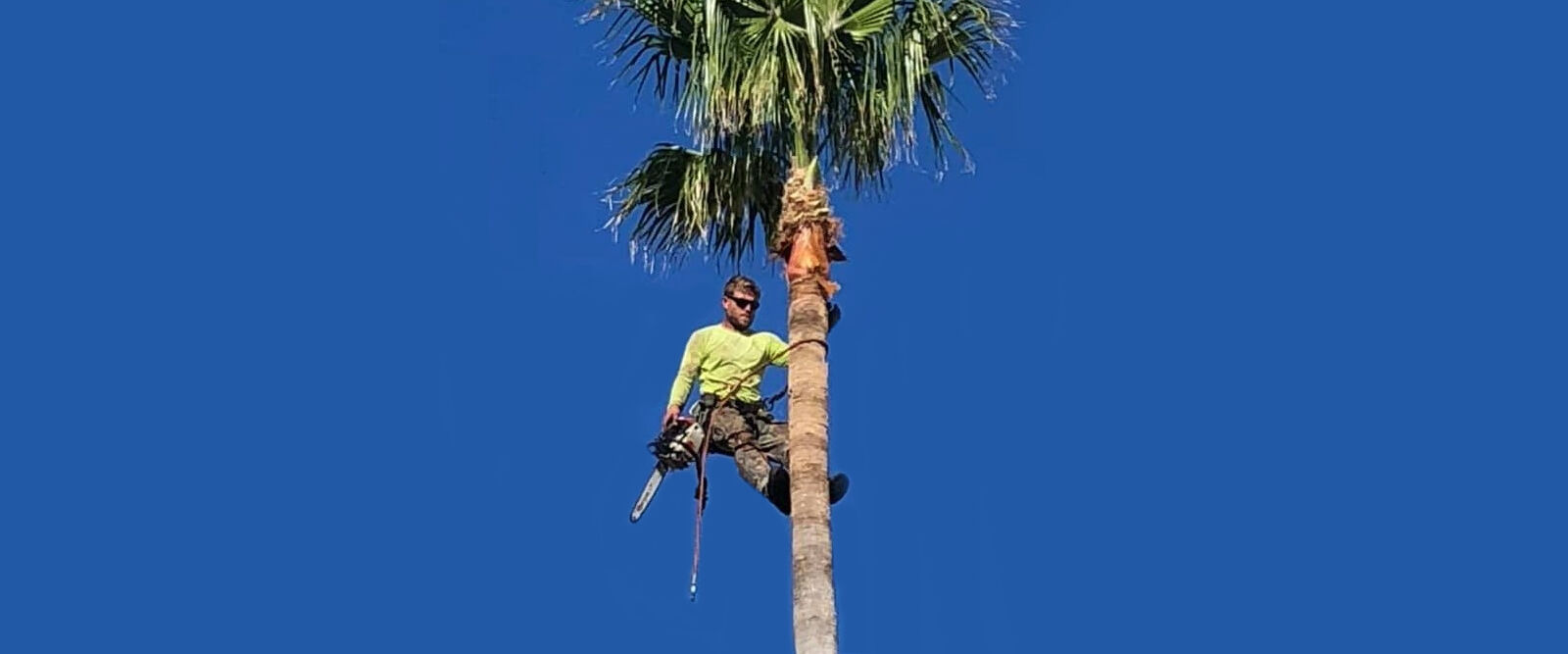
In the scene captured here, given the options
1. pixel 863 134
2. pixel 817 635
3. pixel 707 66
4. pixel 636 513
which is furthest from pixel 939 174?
pixel 817 635

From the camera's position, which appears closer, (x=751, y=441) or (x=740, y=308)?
(x=751, y=441)

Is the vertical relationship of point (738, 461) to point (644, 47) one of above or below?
below

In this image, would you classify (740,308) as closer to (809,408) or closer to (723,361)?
(723,361)

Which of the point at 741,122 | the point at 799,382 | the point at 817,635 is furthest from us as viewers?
the point at 741,122

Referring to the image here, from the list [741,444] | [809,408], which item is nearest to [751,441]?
[741,444]

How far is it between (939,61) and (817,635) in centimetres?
417

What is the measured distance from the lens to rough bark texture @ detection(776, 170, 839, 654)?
12.6m

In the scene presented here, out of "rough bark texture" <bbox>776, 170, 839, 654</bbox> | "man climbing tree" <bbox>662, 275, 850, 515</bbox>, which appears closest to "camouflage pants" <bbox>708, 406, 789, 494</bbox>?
"man climbing tree" <bbox>662, 275, 850, 515</bbox>

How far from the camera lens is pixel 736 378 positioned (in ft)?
50.2

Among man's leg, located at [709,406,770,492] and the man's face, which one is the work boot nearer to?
man's leg, located at [709,406,770,492]

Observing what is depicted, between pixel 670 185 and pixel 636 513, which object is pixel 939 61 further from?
pixel 636 513

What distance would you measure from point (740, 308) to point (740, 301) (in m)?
0.05

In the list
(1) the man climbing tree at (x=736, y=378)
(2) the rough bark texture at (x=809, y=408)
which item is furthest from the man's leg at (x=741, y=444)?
(2) the rough bark texture at (x=809, y=408)

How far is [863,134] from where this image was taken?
14.8m
